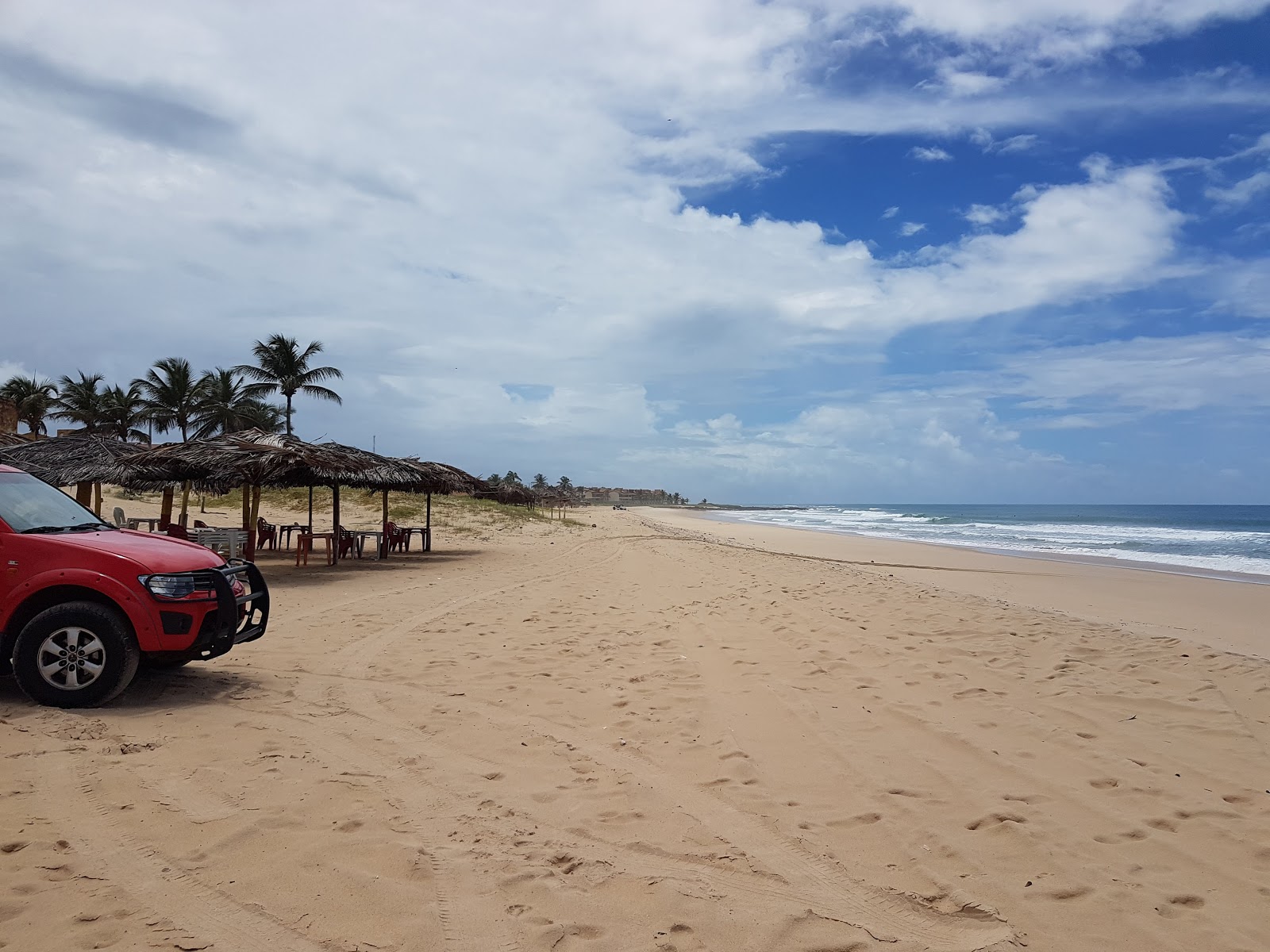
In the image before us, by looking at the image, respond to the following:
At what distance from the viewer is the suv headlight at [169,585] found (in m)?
4.87

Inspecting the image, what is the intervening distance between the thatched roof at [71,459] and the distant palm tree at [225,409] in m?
25.4

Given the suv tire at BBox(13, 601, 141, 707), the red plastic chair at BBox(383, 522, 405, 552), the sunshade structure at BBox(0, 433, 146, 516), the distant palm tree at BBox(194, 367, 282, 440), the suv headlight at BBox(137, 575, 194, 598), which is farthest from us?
the distant palm tree at BBox(194, 367, 282, 440)

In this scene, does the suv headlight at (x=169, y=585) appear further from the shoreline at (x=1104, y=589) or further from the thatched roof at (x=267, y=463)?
the shoreline at (x=1104, y=589)

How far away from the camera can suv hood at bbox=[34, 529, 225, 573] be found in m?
4.91

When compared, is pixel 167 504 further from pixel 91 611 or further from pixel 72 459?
pixel 91 611

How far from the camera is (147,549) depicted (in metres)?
5.15

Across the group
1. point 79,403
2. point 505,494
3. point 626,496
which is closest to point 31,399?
point 79,403

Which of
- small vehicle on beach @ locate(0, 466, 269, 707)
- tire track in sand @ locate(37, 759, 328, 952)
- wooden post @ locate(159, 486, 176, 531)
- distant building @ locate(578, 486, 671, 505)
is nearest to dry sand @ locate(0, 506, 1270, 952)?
tire track in sand @ locate(37, 759, 328, 952)

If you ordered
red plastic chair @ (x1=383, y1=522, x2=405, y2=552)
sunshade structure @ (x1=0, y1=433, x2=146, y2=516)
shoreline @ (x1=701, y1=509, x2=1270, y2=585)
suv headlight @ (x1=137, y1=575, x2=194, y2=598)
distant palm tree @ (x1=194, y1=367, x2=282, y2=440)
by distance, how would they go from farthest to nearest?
distant palm tree @ (x1=194, y1=367, x2=282, y2=440), red plastic chair @ (x1=383, y1=522, x2=405, y2=552), shoreline @ (x1=701, y1=509, x2=1270, y2=585), sunshade structure @ (x1=0, y1=433, x2=146, y2=516), suv headlight @ (x1=137, y1=575, x2=194, y2=598)

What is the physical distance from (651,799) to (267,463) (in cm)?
1226

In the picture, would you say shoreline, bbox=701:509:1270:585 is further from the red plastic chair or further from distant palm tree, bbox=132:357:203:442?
distant palm tree, bbox=132:357:203:442

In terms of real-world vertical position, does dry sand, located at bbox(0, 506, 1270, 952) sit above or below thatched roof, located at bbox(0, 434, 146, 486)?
below

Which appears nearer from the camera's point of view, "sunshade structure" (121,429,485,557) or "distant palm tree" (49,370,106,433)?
"sunshade structure" (121,429,485,557)

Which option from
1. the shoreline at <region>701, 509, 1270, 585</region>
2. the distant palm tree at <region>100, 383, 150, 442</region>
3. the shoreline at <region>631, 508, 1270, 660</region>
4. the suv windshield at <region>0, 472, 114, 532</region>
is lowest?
the shoreline at <region>631, 508, 1270, 660</region>
